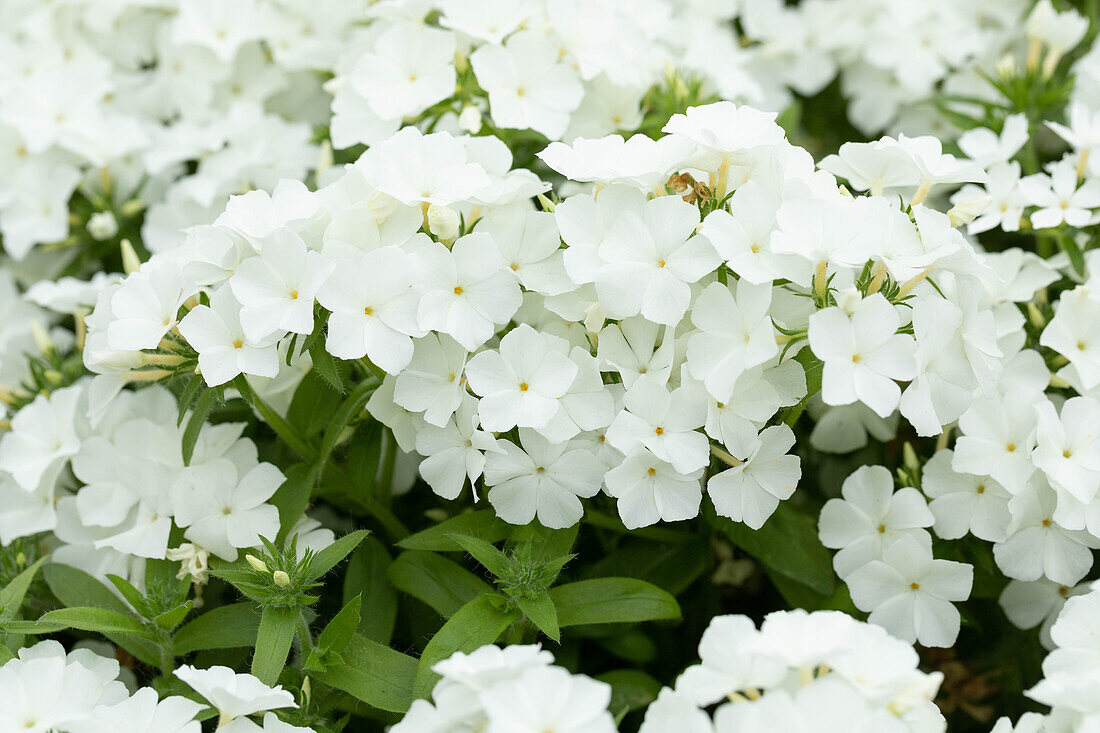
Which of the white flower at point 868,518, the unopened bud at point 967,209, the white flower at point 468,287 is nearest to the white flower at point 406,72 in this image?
the white flower at point 468,287

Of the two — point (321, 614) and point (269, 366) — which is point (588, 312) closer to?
point (269, 366)

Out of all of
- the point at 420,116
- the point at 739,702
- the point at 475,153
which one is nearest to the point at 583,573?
the point at 739,702

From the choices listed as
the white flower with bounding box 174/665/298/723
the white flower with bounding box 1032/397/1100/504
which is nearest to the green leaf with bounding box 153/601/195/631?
the white flower with bounding box 174/665/298/723

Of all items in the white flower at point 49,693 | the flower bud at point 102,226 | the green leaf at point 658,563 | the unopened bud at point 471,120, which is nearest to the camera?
the white flower at point 49,693

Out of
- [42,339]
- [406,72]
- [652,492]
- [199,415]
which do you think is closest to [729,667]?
[652,492]

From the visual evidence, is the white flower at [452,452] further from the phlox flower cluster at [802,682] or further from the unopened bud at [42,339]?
the unopened bud at [42,339]

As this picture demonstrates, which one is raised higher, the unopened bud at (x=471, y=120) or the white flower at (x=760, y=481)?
the unopened bud at (x=471, y=120)
